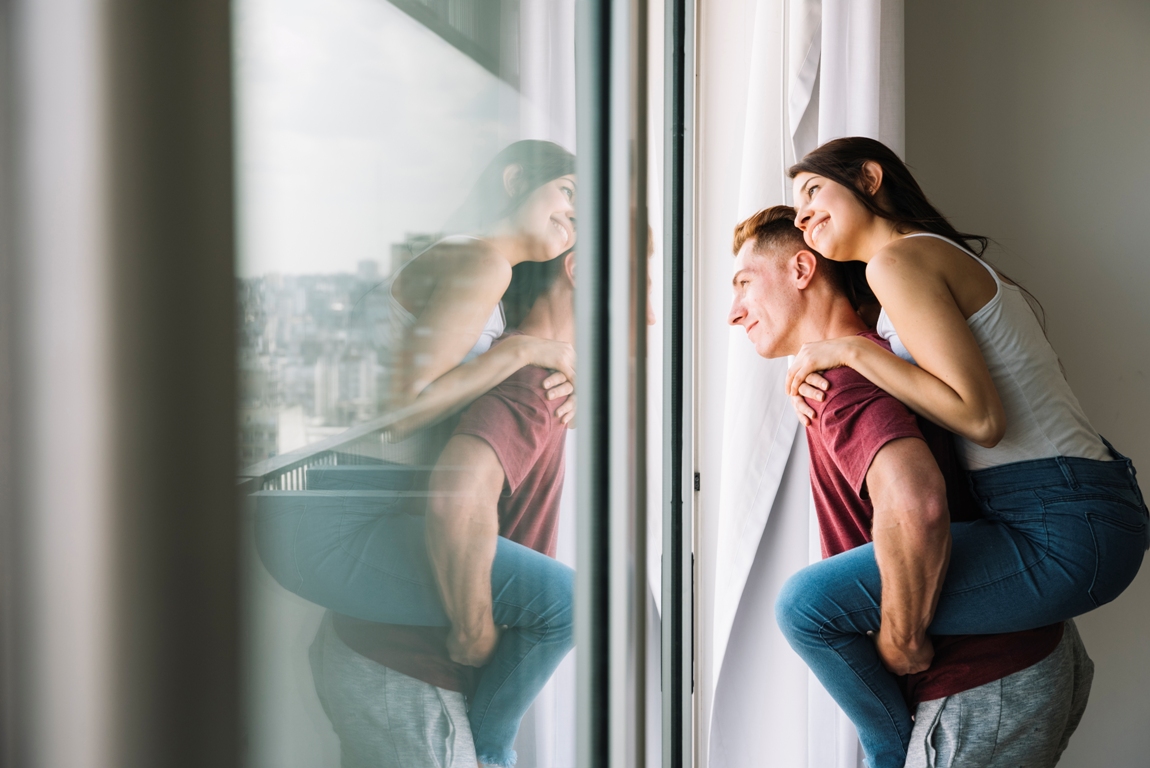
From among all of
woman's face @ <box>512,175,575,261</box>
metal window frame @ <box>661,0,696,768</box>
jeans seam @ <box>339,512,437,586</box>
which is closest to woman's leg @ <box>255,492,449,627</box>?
jeans seam @ <box>339,512,437,586</box>

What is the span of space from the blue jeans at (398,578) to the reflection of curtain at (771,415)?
682 mm

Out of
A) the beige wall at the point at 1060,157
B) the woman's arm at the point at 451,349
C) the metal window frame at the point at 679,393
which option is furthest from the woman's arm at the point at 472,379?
the beige wall at the point at 1060,157

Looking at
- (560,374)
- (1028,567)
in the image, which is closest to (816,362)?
(1028,567)

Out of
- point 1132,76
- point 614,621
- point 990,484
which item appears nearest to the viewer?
point 614,621

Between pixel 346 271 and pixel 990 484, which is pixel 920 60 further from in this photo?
pixel 346 271

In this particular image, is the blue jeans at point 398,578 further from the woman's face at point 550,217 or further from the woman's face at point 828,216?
the woman's face at point 828,216

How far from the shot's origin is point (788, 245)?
0.90 metres

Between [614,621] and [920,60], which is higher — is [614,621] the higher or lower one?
the lower one

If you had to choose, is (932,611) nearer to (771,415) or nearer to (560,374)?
(771,415)

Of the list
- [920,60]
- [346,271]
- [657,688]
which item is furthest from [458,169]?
[920,60]

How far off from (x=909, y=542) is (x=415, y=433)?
2.61 ft

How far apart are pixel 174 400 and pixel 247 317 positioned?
0.6 inches

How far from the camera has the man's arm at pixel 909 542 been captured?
0.79 meters

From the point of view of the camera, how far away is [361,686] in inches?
4.3
